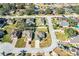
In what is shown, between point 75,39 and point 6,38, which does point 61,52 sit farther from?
point 6,38

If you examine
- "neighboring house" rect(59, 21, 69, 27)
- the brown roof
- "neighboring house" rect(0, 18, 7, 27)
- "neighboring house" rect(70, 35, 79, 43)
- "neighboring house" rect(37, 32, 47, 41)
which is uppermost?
"neighboring house" rect(0, 18, 7, 27)

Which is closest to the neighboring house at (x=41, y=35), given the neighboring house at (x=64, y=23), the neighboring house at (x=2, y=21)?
the neighboring house at (x=64, y=23)

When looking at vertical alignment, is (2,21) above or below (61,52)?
above

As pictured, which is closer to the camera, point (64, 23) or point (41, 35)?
point (41, 35)

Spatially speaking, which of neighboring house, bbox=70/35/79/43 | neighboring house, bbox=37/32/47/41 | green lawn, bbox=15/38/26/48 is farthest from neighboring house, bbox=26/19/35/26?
neighboring house, bbox=70/35/79/43

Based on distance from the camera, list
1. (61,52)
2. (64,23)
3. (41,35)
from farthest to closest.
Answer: (64,23)
(41,35)
(61,52)

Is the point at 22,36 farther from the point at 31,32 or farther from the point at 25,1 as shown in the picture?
the point at 25,1

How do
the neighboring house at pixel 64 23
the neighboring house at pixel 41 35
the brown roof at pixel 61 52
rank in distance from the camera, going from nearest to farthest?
the brown roof at pixel 61 52 < the neighboring house at pixel 41 35 < the neighboring house at pixel 64 23

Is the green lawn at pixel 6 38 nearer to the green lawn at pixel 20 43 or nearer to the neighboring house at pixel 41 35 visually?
the green lawn at pixel 20 43

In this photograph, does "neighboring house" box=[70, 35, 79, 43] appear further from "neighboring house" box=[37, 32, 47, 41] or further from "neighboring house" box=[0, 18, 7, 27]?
"neighboring house" box=[0, 18, 7, 27]

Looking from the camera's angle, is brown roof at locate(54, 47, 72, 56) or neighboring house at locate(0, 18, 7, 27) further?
neighboring house at locate(0, 18, 7, 27)

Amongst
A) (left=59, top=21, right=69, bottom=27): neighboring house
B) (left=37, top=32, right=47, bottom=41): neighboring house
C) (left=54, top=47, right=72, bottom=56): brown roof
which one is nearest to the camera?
(left=54, top=47, right=72, bottom=56): brown roof

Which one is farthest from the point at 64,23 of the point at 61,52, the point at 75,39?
the point at 61,52
